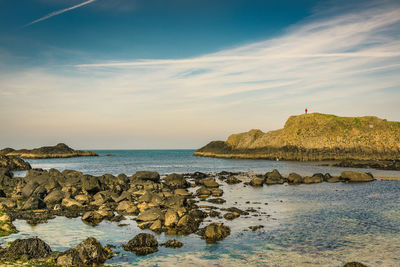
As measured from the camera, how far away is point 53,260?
14828 mm

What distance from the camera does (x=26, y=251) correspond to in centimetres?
1542

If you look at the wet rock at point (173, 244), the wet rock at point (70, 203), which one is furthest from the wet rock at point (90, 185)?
the wet rock at point (173, 244)

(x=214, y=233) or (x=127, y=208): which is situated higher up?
(x=214, y=233)

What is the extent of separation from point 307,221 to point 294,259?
29.8 ft

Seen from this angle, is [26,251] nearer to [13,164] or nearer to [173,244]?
[173,244]

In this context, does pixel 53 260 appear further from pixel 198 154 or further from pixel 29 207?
pixel 198 154

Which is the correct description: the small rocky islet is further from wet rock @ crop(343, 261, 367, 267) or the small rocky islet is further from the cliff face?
the cliff face

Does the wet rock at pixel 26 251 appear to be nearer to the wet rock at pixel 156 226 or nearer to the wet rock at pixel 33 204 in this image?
the wet rock at pixel 156 226

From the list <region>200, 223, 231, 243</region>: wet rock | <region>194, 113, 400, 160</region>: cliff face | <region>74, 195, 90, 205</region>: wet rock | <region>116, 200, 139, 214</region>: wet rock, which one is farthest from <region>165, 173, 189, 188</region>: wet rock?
<region>194, 113, 400, 160</region>: cliff face

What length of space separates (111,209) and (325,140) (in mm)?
100482

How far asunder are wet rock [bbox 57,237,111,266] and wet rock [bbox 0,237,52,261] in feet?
4.91

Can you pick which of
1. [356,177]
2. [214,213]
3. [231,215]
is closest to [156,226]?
[214,213]

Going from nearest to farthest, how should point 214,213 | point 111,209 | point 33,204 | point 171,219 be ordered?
point 171,219
point 214,213
point 111,209
point 33,204

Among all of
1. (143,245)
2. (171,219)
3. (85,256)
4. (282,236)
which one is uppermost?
(85,256)
